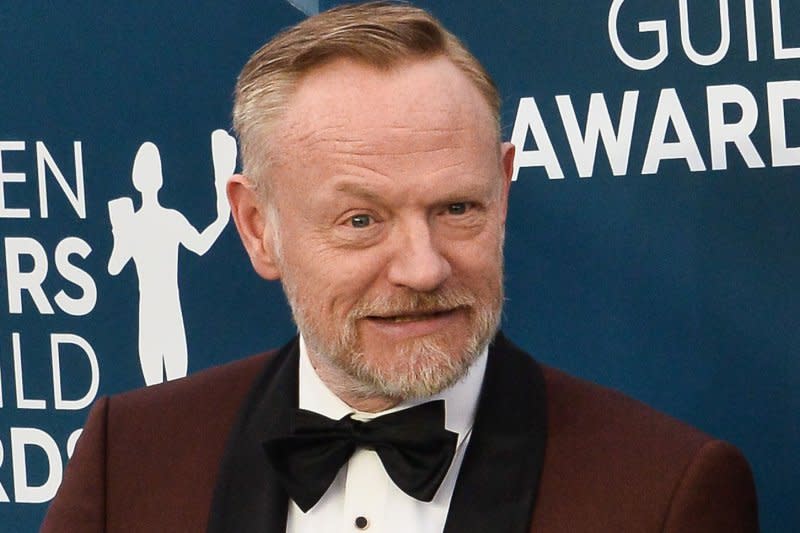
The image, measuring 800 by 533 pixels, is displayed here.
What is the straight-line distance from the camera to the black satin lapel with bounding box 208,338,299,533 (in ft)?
7.08

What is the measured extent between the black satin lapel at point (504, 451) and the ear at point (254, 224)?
1.05 feet

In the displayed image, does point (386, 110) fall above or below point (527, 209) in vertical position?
above

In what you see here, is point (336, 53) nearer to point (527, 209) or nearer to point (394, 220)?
point (394, 220)

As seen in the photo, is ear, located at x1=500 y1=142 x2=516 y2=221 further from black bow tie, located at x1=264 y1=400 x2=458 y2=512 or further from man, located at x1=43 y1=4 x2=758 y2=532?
black bow tie, located at x1=264 y1=400 x2=458 y2=512

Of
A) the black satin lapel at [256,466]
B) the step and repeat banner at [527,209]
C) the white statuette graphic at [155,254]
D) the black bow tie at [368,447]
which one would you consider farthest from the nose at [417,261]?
the white statuette graphic at [155,254]

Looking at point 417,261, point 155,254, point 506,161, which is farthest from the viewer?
point 155,254

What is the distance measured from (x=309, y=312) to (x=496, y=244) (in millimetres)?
248

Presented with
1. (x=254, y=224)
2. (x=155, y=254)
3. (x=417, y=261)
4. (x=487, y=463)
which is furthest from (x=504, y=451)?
(x=155, y=254)

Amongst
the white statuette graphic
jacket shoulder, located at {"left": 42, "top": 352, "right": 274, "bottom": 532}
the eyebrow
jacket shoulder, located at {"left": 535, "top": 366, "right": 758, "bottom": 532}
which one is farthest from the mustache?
the white statuette graphic

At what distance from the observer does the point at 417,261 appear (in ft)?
6.58

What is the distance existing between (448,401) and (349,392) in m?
0.13

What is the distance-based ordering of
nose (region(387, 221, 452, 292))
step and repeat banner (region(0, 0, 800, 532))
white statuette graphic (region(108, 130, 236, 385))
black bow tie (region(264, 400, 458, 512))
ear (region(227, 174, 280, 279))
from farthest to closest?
white statuette graphic (region(108, 130, 236, 385)) < step and repeat banner (region(0, 0, 800, 532)) < ear (region(227, 174, 280, 279)) < black bow tie (region(264, 400, 458, 512)) < nose (region(387, 221, 452, 292))

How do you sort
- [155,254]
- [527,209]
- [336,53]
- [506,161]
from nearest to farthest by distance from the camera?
[336,53], [506,161], [527,209], [155,254]

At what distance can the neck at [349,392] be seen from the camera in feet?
7.14
